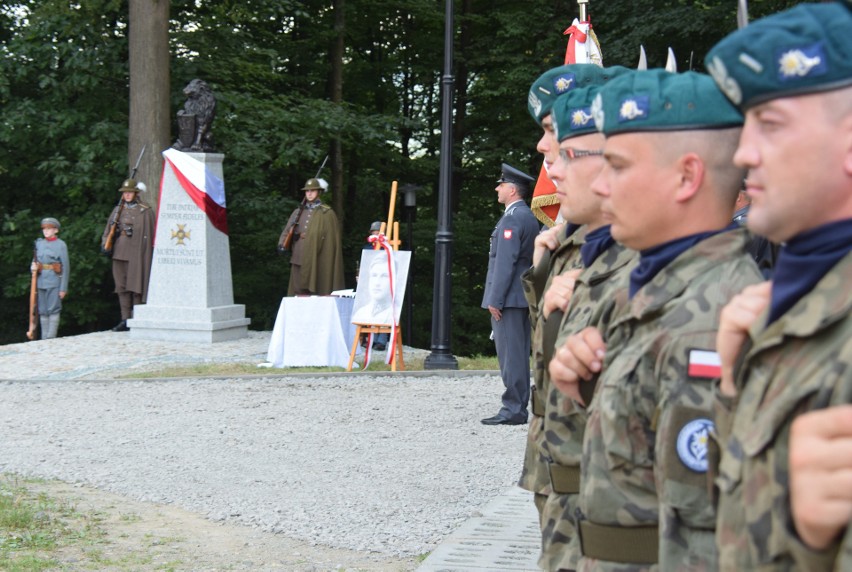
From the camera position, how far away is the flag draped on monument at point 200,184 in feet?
58.1

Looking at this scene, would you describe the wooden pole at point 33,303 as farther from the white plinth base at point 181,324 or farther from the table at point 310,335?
the table at point 310,335

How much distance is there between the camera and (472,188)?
29.4 m

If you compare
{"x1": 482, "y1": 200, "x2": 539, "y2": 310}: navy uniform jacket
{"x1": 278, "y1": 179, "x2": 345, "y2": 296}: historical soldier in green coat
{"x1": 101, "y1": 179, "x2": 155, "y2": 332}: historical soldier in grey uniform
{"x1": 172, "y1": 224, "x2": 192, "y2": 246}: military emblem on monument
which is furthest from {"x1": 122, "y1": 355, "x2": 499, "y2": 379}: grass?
{"x1": 101, "y1": 179, "x2": 155, "y2": 332}: historical soldier in grey uniform

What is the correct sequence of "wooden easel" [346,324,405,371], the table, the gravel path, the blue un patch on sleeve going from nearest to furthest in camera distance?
1. the blue un patch on sleeve
2. the gravel path
3. "wooden easel" [346,324,405,371]
4. the table

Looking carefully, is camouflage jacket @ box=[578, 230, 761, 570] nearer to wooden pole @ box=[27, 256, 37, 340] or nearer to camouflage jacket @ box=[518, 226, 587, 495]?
camouflage jacket @ box=[518, 226, 587, 495]

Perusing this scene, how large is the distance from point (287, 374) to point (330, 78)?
1518cm

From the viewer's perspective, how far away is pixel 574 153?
3.45m

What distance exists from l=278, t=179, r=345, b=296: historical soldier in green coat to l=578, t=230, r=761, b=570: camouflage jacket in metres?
15.4

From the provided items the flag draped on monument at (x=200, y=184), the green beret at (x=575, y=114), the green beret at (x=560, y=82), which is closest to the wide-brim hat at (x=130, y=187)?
the flag draped on monument at (x=200, y=184)

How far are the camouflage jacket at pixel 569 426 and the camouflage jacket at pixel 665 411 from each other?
0.49 m

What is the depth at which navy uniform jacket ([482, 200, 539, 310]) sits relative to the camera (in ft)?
32.9

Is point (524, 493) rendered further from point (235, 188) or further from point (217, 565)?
point (235, 188)

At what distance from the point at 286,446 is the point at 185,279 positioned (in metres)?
8.68

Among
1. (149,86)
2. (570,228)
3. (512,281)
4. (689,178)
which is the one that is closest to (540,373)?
(570,228)
